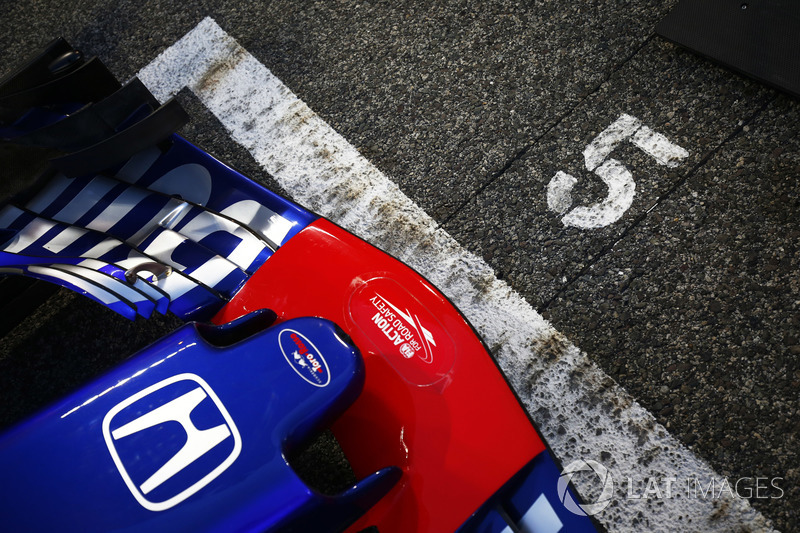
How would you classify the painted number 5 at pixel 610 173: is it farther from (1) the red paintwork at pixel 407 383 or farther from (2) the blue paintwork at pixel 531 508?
(2) the blue paintwork at pixel 531 508

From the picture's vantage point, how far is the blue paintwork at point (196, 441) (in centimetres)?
118

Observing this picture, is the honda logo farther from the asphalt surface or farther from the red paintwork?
the asphalt surface

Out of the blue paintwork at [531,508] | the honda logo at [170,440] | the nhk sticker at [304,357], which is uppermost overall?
the honda logo at [170,440]

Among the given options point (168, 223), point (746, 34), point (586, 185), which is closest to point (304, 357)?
point (168, 223)

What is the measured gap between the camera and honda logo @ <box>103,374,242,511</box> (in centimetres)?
120

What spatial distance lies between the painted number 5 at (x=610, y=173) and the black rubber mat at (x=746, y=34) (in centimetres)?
36

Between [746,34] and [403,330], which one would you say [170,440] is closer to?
[403,330]

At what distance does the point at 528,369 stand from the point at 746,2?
1.53 m

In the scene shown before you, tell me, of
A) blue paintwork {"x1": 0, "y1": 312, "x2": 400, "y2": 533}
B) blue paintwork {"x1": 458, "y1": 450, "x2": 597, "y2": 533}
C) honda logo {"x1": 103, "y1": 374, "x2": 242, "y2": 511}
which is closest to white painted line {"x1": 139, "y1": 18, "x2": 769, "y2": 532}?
blue paintwork {"x1": 458, "y1": 450, "x2": 597, "y2": 533}

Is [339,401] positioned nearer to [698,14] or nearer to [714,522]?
[714,522]

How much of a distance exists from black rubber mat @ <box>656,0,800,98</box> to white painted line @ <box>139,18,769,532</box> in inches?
43.4

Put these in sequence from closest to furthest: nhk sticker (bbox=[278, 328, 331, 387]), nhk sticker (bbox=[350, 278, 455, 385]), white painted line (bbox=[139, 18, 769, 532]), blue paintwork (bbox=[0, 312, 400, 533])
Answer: blue paintwork (bbox=[0, 312, 400, 533]) < nhk sticker (bbox=[278, 328, 331, 387]) < nhk sticker (bbox=[350, 278, 455, 385]) < white painted line (bbox=[139, 18, 769, 532])

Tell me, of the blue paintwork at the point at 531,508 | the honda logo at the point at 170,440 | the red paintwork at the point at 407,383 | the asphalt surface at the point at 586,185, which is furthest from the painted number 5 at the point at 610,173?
the honda logo at the point at 170,440

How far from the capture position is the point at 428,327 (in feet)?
5.03
